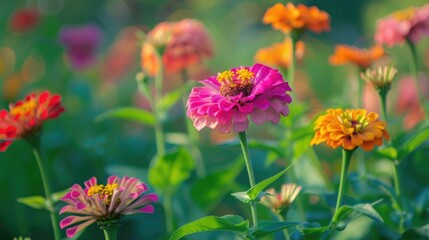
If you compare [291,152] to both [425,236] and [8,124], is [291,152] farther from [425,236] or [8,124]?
[8,124]

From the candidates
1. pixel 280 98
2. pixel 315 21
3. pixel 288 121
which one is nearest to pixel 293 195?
pixel 280 98

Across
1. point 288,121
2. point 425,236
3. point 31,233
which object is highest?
point 288,121

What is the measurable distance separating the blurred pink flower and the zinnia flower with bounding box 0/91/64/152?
1347mm

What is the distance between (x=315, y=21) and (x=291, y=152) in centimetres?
28

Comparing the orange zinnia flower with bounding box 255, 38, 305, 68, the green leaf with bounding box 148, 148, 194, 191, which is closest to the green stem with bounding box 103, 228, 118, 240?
the green leaf with bounding box 148, 148, 194, 191

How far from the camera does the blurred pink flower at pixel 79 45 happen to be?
2.47 meters

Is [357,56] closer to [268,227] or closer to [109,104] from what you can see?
[268,227]

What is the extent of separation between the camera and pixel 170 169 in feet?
4.70

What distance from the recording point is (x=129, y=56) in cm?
293

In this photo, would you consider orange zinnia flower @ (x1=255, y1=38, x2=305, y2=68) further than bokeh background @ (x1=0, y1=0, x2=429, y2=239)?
No

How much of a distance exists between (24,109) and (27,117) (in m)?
0.02

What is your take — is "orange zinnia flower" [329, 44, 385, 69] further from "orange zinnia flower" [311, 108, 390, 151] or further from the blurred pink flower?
the blurred pink flower

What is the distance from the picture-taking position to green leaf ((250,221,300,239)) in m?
0.95

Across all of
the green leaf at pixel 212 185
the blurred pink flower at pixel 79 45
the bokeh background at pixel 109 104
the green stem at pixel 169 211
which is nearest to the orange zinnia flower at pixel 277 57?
the bokeh background at pixel 109 104
